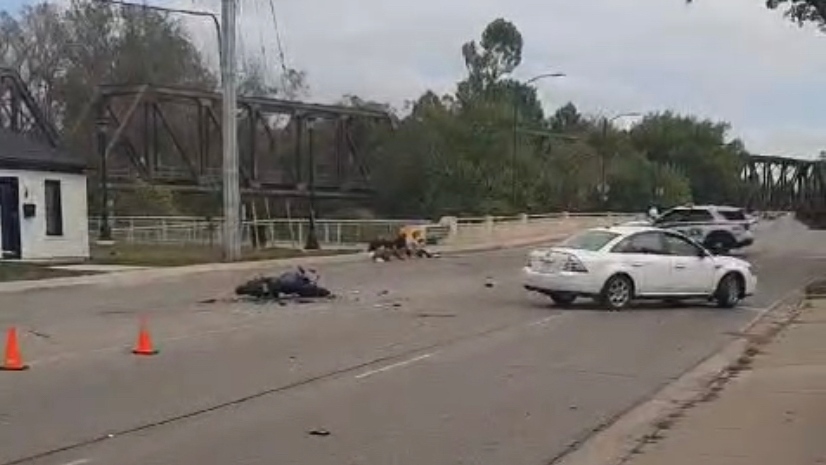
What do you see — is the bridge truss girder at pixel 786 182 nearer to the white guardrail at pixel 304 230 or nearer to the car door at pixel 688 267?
the white guardrail at pixel 304 230

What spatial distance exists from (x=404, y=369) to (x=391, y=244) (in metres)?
32.1

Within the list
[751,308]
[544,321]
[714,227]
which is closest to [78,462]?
[544,321]

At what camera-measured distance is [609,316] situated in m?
22.1

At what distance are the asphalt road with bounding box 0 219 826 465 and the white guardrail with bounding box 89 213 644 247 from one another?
110 ft

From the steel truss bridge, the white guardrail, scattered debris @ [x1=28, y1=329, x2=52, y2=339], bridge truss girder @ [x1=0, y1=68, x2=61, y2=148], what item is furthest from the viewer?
the steel truss bridge

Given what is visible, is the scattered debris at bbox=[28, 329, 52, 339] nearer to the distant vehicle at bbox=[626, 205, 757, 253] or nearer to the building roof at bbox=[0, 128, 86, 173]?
the building roof at bbox=[0, 128, 86, 173]

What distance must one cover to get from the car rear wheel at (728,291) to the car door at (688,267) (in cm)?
24

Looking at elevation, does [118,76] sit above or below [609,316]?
above

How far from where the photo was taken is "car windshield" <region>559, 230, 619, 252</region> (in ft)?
78.1

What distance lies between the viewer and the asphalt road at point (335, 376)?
9.69 meters

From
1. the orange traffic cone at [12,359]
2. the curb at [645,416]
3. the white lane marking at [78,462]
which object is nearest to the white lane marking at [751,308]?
the curb at [645,416]

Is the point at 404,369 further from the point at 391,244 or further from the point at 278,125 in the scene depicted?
the point at 278,125

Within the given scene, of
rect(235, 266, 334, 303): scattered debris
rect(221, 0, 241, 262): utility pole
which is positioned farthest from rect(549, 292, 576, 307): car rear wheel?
rect(221, 0, 241, 262): utility pole

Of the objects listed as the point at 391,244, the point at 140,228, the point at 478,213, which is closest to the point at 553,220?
the point at 478,213
